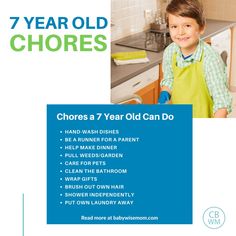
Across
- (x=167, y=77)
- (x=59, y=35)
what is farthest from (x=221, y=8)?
(x=59, y=35)

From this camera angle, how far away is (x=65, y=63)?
1.20 m

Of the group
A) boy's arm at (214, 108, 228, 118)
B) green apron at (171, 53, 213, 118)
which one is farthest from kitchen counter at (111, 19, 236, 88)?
boy's arm at (214, 108, 228, 118)

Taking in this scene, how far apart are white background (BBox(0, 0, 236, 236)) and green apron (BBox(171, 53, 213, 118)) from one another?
82 millimetres

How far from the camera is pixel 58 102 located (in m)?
1.21

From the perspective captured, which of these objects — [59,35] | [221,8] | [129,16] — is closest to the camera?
[59,35]

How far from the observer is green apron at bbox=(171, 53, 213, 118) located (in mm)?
1282

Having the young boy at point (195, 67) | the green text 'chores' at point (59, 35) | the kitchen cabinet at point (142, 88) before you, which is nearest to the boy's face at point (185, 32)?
the young boy at point (195, 67)

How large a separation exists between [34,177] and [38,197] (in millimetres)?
54

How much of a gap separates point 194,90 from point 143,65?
0.25m

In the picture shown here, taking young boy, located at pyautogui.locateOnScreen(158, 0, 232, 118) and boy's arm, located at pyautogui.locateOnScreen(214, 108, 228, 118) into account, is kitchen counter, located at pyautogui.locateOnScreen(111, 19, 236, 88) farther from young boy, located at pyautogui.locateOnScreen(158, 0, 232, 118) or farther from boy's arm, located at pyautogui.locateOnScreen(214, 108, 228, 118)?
boy's arm, located at pyautogui.locateOnScreen(214, 108, 228, 118)

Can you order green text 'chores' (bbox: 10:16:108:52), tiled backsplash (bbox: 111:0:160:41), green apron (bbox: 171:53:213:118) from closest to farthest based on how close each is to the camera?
1. green text 'chores' (bbox: 10:16:108:52)
2. green apron (bbox: 171:53:213:118)
3. tiled backsplash (bbox: 111:0:160:41)

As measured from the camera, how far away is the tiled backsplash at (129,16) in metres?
1.50

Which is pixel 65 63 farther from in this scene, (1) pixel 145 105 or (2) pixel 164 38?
(2) pixel 164 38

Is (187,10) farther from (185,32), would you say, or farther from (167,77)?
(167,77)
